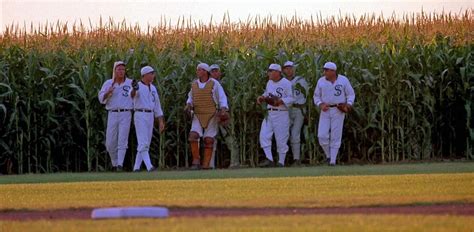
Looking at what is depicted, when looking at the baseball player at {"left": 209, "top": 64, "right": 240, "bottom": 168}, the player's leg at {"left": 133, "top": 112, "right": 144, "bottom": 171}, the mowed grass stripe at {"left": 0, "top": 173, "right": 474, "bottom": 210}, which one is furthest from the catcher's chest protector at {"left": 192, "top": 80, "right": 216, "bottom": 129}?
the mowed grass stripe at {"left": 0, "top": 173, "right": 474, "bottom": 210}

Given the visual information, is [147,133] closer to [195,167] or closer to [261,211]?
[195,167]

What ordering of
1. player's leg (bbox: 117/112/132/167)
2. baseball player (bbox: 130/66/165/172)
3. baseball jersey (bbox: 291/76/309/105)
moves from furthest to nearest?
baseball jersey (bbox: 291/76/309/105), player's leg (bbox: 117/112/132/167), baseball player (bbox: 130/66/165/172)

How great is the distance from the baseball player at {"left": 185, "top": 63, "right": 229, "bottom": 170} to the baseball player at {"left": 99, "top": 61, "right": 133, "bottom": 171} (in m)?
1.22

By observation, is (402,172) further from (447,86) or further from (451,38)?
(451,38)

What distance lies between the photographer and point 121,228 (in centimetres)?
949

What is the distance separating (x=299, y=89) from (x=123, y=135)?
12.3 ft

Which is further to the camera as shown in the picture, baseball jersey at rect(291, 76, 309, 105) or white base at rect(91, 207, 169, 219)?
baseball jersey at rect(291, 76, 309, 105)

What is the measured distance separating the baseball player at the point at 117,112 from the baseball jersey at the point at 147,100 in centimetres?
26

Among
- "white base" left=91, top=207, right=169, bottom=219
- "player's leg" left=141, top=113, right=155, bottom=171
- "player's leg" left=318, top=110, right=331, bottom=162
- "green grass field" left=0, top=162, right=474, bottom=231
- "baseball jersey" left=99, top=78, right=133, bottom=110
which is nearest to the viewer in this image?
"green grass field" left=0, top=162, right=474, bottom=231

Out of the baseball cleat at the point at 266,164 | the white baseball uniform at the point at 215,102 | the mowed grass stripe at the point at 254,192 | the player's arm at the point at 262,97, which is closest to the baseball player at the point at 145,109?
the white baseball uniform at the point at 215,102

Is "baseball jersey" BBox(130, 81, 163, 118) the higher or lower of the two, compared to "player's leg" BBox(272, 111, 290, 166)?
higher

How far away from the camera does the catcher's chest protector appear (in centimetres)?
2336

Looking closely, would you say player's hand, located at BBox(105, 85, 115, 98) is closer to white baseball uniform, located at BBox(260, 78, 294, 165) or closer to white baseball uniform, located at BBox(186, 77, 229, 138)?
white baseball uniform, located at BBox(186, 77, 229, 138)

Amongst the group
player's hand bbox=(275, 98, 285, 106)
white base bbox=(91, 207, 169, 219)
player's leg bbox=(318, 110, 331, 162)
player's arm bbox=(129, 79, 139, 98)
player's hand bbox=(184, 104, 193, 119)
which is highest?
player's arm bbox=(129, 79, 139, 98)
